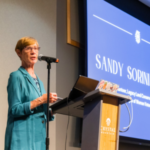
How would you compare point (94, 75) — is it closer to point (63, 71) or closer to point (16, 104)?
point (63, 71)

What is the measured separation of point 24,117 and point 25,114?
0.17ft

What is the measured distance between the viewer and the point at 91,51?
3562 mm

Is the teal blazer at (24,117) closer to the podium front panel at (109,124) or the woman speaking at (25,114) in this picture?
the woman speaking at (25,114)

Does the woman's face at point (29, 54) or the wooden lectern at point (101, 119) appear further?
the woman's face at point (29, 54)

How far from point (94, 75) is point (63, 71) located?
410 mm

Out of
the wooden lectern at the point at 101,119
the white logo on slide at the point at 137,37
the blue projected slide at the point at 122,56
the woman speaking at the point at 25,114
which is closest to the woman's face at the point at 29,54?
the woman speaking at the point at 25,114

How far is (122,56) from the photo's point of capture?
4.04 m

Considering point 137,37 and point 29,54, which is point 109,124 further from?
point 137,37

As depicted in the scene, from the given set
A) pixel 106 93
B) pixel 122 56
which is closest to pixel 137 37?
pixel 122 56

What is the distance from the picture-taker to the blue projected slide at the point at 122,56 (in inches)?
144

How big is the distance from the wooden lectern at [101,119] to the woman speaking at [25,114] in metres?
0.29

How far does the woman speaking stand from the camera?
71.1 inches

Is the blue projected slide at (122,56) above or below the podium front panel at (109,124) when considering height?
above

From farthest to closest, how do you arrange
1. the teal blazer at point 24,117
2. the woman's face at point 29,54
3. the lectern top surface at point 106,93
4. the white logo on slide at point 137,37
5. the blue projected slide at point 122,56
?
1. the white logo on slide at point 137,37
2. the blue projected slide at point 122,56
3. the woman's face at point 29,54
4. the teal blazer at point 24,117
5. the lectern top surface at point 106,93
